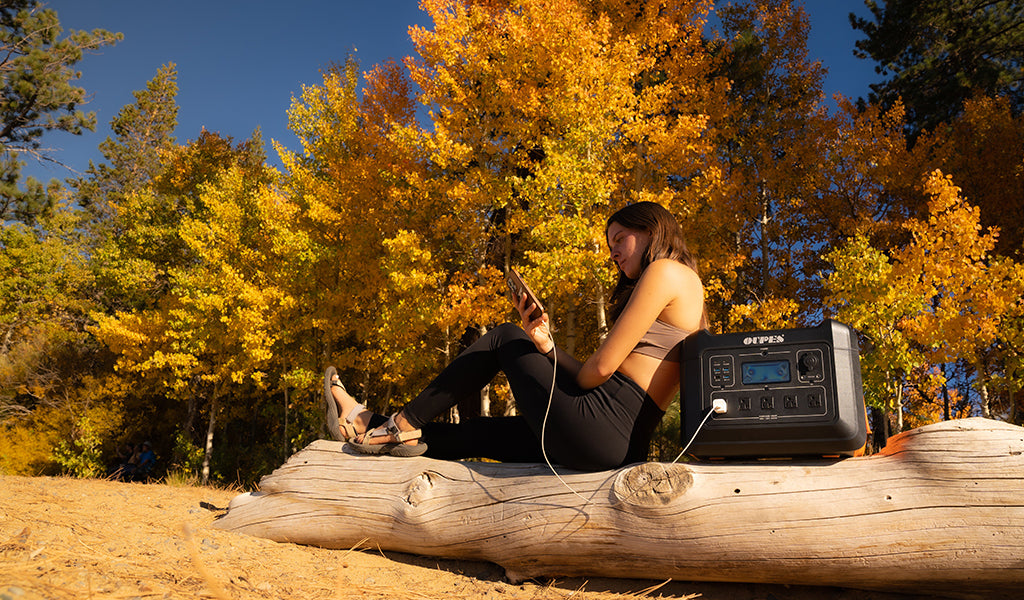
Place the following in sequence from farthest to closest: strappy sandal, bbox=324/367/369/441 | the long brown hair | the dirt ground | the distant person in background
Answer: the distant person in background, strappy sandal, bbox=324/367/369/441, the long brown hair, the dirt ground

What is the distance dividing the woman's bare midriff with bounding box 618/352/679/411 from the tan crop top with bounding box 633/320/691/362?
0.09 feet

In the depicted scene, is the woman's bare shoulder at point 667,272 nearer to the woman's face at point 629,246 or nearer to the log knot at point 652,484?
the woman's face at point 629,246

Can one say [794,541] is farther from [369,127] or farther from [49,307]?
[49,307]

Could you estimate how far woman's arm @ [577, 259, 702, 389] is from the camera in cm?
257

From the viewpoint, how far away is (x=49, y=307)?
22312 mm

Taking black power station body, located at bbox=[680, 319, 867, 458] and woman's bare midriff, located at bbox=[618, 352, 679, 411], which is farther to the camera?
woman's bare midriff, located at bbox=[618, 352, 679, 411]

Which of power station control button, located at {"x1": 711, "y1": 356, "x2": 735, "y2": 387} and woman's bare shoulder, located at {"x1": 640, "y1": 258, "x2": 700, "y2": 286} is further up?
woman's bare shoulder, located at {"x1": 640, "y1": 258, "x2": 700, "y2": 286}

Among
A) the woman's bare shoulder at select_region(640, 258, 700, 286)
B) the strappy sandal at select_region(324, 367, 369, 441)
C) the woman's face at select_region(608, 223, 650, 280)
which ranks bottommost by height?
the strappy sandal at select_region(324, 367, 369, 441)

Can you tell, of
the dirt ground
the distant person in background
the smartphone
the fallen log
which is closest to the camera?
the dirt ground

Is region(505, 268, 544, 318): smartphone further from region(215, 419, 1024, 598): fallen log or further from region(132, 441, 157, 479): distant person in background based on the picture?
region(132, 441, 157, 479): distant person in background

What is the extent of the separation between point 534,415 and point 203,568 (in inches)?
58.5

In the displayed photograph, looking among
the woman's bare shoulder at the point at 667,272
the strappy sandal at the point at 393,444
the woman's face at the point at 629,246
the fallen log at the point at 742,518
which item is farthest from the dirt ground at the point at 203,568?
the woman's face at the point at 629,246

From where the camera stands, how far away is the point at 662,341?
2701mm

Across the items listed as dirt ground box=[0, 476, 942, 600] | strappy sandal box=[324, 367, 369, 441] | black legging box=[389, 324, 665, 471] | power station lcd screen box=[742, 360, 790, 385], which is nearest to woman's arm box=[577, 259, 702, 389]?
black legging box=[389, 324, 665, 471]
